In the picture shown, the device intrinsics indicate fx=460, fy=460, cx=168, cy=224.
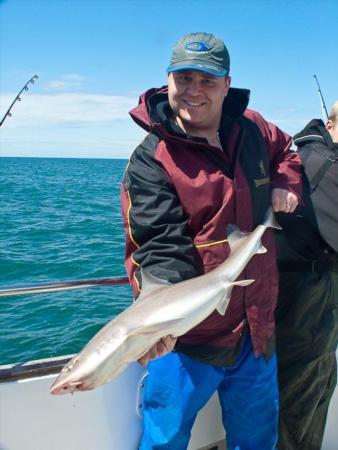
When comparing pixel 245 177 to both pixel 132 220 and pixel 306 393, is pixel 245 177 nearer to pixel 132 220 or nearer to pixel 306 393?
pixel 132 220

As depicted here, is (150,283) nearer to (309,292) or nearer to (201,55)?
(201,55)

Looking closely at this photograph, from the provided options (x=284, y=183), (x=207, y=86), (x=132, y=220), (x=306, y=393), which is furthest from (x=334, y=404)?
(x=207, y=86)

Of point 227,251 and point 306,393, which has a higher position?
point 227,251

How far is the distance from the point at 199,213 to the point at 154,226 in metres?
0.27

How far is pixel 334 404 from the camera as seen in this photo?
12.8 ft

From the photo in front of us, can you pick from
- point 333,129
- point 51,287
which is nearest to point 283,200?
point 333,129

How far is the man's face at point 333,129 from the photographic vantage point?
3.31m

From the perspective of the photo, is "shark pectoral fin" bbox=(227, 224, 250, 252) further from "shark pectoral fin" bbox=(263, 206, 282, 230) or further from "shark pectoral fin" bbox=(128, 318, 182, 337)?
"shark pectoral fin" bbox=(128, 318, 182, 337)

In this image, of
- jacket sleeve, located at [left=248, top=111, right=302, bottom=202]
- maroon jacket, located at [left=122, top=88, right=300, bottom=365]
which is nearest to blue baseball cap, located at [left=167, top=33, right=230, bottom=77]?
maroon jacket, located at [left=122, top=88, right=300, bottom=365]

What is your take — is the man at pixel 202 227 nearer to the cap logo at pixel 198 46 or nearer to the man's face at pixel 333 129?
the cap logo at pixel 198 46

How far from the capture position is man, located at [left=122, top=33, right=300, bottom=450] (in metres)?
2.50

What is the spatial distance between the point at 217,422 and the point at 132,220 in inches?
74.5

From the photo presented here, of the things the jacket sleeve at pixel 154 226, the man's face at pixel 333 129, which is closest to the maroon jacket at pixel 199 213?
the jacket sleeve at pixel 154 226

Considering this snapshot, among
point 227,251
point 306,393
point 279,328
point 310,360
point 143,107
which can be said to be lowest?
point 306,393
